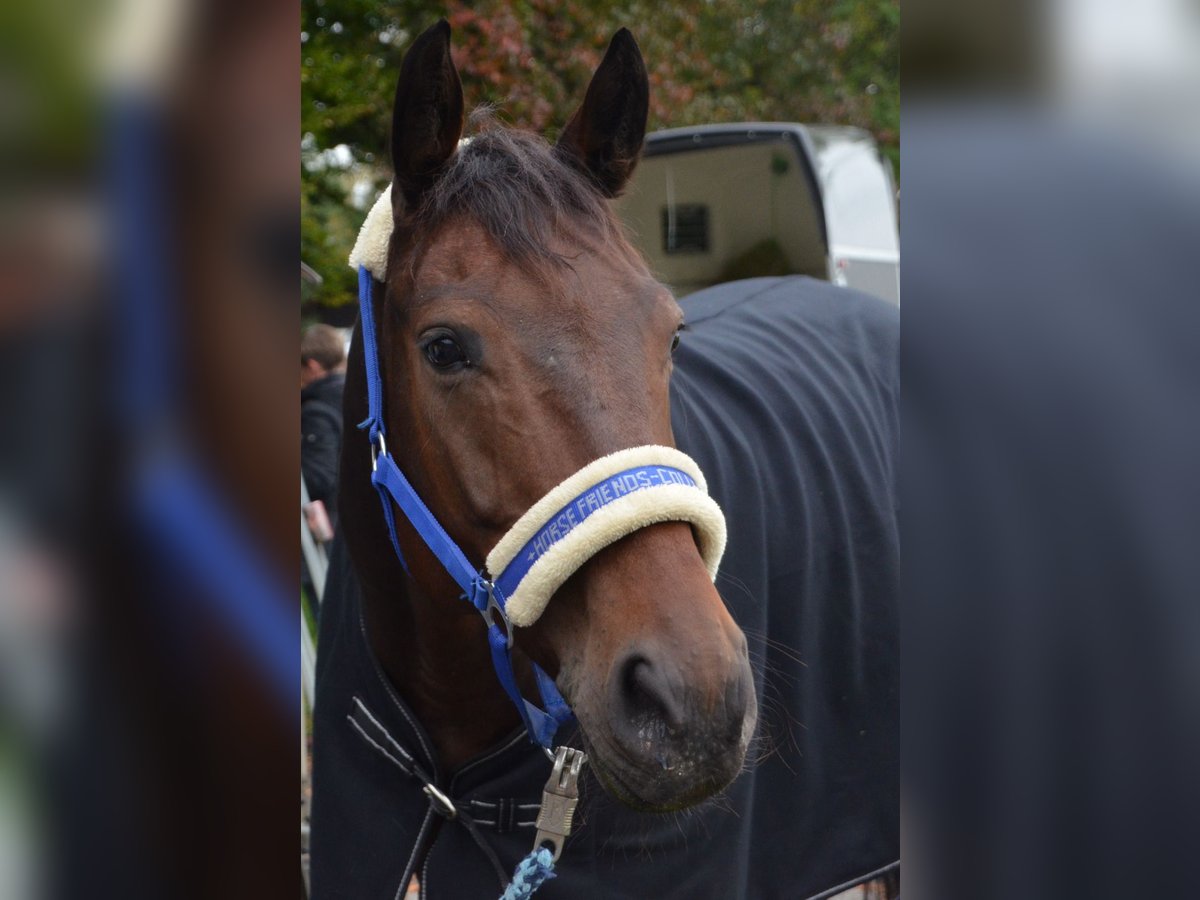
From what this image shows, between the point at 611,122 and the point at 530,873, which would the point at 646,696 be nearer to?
the point at 530,873

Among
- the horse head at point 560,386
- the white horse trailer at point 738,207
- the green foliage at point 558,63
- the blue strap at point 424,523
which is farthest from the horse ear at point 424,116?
the white horse trailer at point 738,207

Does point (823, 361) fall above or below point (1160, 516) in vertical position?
below

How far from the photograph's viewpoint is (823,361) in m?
2.70

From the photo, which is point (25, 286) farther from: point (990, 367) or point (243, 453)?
point (990, 367)

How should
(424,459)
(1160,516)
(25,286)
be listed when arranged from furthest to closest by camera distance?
(424,459) → (1160,516) → (25,286)

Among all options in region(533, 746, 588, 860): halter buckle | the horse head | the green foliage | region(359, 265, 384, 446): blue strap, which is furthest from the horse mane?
the green foliage

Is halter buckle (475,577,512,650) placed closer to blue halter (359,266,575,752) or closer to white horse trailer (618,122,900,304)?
blue halter (359,266,575,752)

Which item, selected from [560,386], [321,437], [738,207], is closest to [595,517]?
[560,386]

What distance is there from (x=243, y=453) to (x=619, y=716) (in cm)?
74

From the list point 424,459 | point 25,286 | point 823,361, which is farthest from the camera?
point 823,361

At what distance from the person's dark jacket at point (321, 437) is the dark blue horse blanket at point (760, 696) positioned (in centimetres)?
117

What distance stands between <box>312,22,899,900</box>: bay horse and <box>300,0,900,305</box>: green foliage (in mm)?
1820

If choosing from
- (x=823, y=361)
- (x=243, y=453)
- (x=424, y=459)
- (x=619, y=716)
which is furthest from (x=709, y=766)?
(x=823, y=361)

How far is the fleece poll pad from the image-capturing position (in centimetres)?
129
